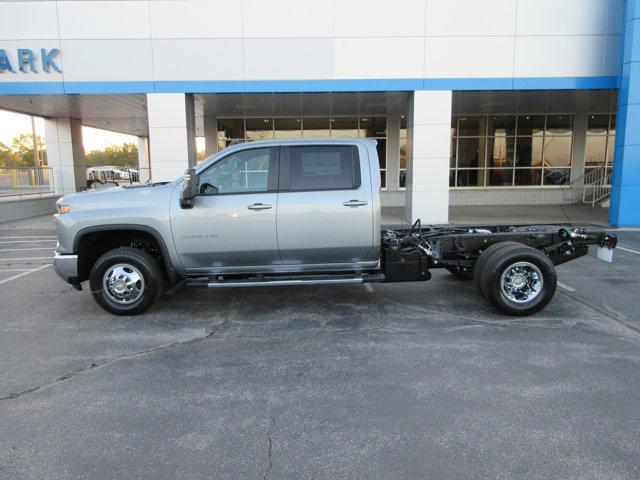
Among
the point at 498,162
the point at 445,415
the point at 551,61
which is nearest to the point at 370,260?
the point at 445,415

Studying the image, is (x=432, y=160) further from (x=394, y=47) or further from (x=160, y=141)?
(x=160, y=141)

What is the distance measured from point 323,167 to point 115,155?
102m

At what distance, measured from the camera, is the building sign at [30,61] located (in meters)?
A: 13.1

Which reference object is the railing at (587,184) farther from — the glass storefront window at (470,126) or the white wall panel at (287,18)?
the white wall panel at (287,18)

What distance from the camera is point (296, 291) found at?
7.36 meters

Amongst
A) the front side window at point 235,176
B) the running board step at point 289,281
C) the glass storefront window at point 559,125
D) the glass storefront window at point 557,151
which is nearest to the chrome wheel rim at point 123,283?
the running board step at point 289,281

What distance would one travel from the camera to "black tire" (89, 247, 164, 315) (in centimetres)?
597

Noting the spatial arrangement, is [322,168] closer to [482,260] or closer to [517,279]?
[482,260]

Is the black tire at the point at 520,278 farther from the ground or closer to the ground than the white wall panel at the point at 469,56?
closer to the ground

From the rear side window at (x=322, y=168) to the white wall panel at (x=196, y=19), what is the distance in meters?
8.41

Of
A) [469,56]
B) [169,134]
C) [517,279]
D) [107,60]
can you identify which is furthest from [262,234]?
[469,56]

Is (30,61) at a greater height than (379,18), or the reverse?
(379,18)

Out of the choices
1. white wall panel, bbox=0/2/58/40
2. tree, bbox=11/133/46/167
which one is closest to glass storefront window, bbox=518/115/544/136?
white wall panel, bbox=0/2/58/40

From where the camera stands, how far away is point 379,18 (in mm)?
13203
